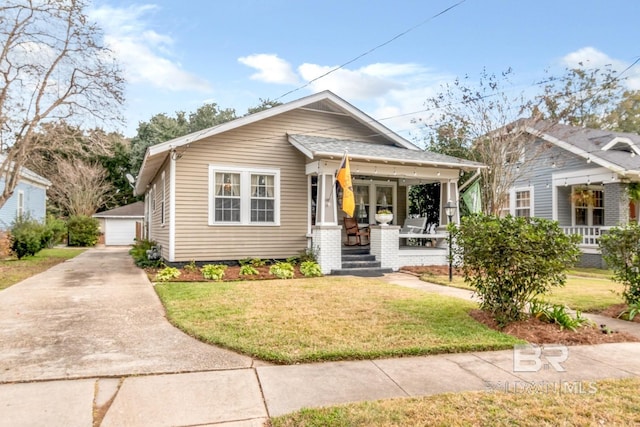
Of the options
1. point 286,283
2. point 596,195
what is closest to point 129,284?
point 286,283

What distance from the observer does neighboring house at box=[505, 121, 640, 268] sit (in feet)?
47.8

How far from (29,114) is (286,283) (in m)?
10.9

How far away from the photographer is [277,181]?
12102 mm

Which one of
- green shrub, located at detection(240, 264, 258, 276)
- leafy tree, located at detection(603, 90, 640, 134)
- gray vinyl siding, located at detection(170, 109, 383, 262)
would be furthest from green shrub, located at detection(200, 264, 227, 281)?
leafy tree, located at detection(603, 90, 640, 134)

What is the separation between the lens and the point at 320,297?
7.36m

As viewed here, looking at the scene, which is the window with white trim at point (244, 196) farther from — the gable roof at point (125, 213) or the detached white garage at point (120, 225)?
the detached white garage at point (120, 225)

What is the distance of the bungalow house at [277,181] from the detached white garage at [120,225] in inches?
675

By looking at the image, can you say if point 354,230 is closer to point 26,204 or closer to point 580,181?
point 580,181

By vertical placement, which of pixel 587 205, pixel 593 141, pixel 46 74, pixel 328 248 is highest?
pixel 46 74

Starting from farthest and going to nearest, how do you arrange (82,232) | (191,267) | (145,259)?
(82,232) → (145,259) → (191,267)

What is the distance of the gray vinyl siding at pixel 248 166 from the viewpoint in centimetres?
1110

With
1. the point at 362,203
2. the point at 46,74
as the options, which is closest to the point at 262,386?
the point at 362,203

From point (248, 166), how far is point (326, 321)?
7135 millimetres

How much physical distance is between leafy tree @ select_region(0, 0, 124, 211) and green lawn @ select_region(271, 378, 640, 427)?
1424 cm
